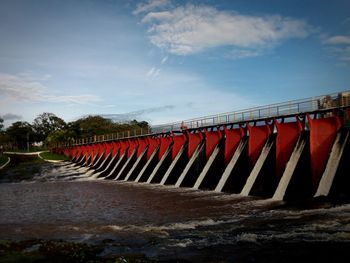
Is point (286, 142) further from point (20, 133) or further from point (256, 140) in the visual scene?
point (20, 133)

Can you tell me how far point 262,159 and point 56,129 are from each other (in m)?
155

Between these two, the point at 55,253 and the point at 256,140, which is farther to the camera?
the point at 256,140

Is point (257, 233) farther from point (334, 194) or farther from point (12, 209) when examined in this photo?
point (12, 209)

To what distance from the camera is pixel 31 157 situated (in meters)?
97.8

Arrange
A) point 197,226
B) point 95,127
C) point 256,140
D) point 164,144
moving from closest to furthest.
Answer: point 197,226 → point 256,140 → point 164,144 → point 95,127

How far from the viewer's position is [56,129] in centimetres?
16725

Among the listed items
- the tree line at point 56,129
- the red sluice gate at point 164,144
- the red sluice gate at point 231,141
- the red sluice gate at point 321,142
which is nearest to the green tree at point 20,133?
the tree line at point 56,129

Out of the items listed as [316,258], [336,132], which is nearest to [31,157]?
→ [336,132]

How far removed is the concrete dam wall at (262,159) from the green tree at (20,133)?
133315 millimetres

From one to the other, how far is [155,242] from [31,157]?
92283mm

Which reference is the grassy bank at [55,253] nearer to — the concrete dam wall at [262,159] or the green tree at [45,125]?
the concrete dam wall at [262,159]

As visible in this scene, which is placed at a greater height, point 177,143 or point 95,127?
point 95,127

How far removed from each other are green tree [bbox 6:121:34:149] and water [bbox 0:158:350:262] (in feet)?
474

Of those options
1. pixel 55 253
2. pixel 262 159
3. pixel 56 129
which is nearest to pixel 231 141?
pixel 262 159
